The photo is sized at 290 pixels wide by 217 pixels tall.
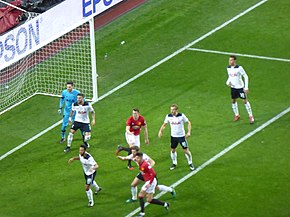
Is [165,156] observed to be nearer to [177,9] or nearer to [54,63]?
[54,63]

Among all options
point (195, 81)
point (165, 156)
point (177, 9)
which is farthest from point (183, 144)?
point (177, 9)

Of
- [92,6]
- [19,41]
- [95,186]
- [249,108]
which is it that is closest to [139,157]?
[95,186]

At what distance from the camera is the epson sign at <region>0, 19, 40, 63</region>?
25.9m

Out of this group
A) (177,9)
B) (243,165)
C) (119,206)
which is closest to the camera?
(119,206)

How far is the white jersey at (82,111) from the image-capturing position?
2755cm

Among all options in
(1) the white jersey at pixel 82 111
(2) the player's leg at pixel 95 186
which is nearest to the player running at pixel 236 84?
(1) the white jersey at pixel 82 111

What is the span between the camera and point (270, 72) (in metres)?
32.1

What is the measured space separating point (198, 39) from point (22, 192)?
11319 mm

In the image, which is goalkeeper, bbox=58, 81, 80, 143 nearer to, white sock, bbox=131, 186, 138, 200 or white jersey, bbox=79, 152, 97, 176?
white jersey, bbox=79, 152, 97, 176

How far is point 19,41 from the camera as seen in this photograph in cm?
2656

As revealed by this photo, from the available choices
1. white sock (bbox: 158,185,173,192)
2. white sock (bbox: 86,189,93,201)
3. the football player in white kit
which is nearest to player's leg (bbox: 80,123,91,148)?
the football player in white kit

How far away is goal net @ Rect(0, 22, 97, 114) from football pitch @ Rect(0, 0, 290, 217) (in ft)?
1.65

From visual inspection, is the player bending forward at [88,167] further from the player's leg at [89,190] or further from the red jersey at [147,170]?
the red jersey at [147,170]

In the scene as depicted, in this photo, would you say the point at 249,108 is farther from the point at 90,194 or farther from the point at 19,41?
the point at 19,41
